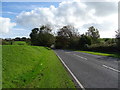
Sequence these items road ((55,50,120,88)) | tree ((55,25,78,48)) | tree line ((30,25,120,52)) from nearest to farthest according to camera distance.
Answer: road ((55,50,120,88)) → tree line ((30,25,120,52)) → tree ((55,25,78,48))

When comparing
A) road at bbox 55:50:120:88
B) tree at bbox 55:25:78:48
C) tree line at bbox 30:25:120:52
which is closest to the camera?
road at bbox 55:50:120:88

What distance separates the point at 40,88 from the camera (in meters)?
6.73

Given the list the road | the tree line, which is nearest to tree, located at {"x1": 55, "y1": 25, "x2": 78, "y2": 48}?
the tree line

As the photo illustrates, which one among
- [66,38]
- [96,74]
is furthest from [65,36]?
[96,74]

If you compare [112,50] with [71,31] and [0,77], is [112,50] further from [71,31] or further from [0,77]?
[71,31]

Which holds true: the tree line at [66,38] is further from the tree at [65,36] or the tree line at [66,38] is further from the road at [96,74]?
the road at [96,74]

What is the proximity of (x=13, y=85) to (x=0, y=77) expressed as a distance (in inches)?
46.3

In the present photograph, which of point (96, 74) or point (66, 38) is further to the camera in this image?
point (66, 38)

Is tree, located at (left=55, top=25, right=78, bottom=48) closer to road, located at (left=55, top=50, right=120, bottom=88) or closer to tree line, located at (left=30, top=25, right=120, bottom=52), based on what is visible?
Answer: tree line, located at (left=30, top=25, right=120, bottom=52)

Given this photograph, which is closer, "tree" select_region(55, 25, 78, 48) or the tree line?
the tree line

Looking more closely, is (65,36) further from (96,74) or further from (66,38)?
(96,74)

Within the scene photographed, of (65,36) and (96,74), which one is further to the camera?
(65,36)

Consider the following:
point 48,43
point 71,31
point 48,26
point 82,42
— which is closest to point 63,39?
point 71,31

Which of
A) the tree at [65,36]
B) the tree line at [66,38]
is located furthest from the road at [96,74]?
the tree at [65,36]
